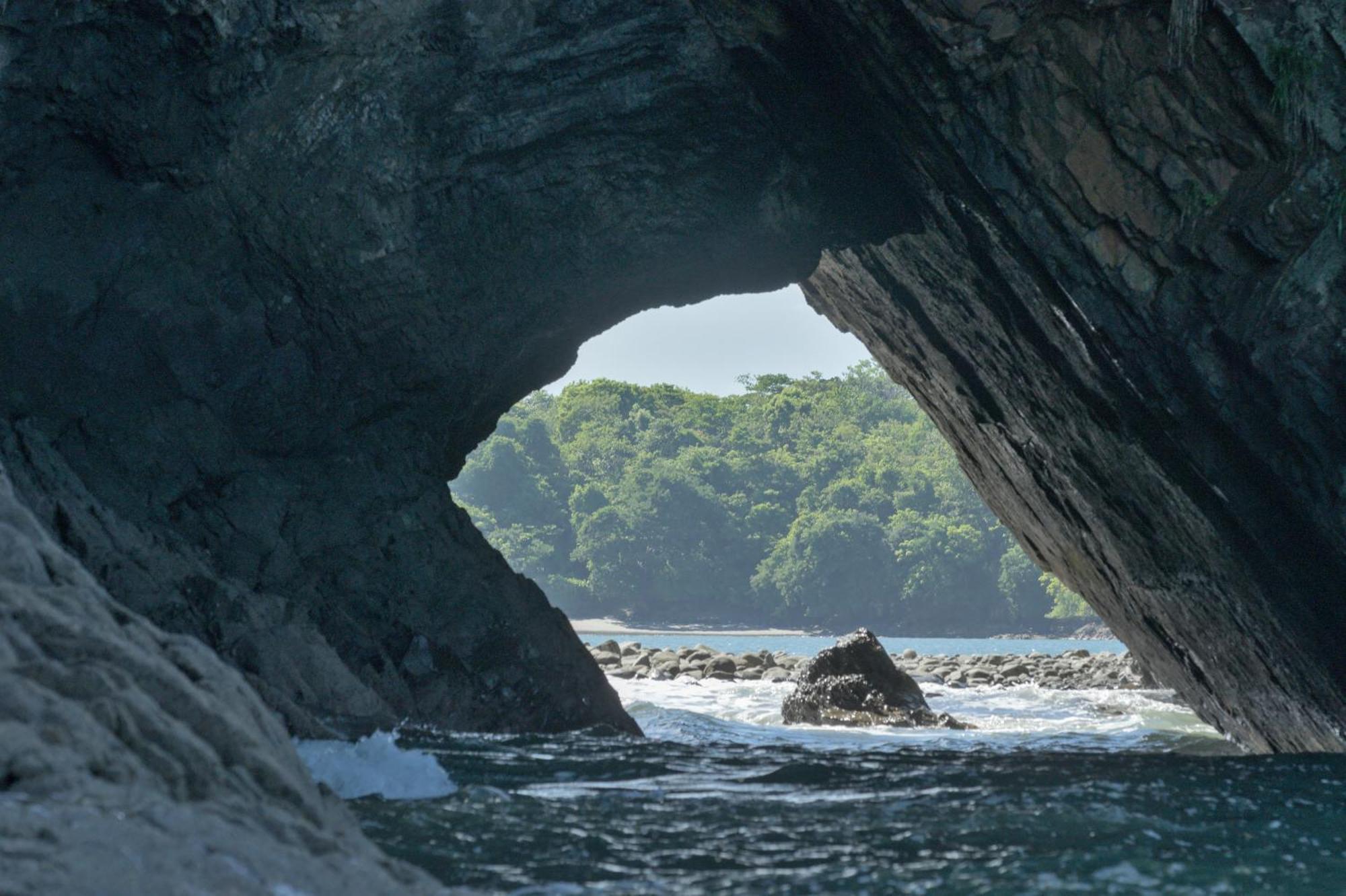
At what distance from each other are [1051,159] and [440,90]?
351cm

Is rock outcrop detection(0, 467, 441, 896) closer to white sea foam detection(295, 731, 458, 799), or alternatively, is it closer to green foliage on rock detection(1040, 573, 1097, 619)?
white sea foam detection(295, 731, 458, 799)

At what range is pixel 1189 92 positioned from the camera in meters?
6.18

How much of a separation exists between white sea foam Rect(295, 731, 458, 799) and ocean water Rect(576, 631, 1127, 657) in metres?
45.8

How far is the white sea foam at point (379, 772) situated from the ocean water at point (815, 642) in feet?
150

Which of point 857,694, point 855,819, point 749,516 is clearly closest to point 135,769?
point 855,819

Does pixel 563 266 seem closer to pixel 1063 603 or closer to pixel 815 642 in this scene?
pixel 815 642

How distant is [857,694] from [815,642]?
145ft

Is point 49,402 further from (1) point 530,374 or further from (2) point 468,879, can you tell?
(2) point 468,879

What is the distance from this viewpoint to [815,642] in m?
57.1

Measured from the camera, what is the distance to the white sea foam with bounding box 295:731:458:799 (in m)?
4.95

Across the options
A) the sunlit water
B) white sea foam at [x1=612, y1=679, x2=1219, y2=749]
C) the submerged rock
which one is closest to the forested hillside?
white sea foam at [x1=612, y1=679, x2=1219, y2=749]

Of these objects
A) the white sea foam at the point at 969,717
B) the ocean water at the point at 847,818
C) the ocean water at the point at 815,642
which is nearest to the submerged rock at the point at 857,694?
the white sea foam at the point at 969,717

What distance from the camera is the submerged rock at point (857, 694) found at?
1292 cm

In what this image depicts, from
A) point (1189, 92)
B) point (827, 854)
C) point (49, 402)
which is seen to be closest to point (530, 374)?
point (49, 402)
